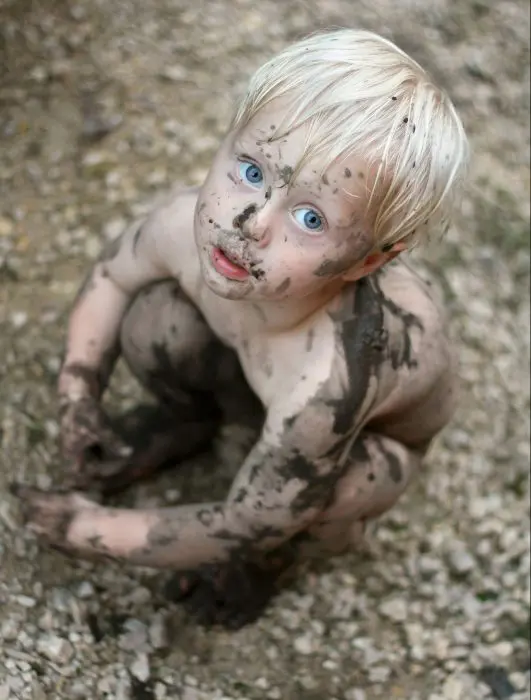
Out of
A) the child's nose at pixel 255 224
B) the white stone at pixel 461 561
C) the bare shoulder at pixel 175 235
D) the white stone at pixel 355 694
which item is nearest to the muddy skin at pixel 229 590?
the white stone at pixel 355 694

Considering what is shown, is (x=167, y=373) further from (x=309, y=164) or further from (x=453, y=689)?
(x=453, y=689)

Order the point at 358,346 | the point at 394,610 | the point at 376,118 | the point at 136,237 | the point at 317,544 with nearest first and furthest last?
the point at 376,118, the point at 358,346, the point at 136,237, the point at 317,544, the point at 394,610

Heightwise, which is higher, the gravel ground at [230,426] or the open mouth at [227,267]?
the open mouth at [227,267]

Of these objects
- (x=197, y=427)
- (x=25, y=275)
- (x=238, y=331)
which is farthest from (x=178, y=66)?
(x=238, y=331)

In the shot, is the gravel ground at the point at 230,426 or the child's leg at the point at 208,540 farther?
the gravel ground at the point at 230,426

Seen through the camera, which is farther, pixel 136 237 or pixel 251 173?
pixel 136 237

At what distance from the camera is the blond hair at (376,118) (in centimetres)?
83

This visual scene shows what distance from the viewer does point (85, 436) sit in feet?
3.84

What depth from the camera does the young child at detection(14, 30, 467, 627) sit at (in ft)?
2.77

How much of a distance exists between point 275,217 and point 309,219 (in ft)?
0.09

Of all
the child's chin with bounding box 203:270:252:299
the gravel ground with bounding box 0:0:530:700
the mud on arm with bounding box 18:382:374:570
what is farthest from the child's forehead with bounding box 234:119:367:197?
the gravel ground with bounding box 0:0:530:700

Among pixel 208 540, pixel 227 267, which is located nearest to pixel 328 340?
pixel 227 267

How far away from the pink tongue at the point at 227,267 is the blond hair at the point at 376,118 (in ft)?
0.34

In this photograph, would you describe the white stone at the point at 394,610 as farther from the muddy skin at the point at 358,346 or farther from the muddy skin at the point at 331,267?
the muddy skin at the point at 331,267
